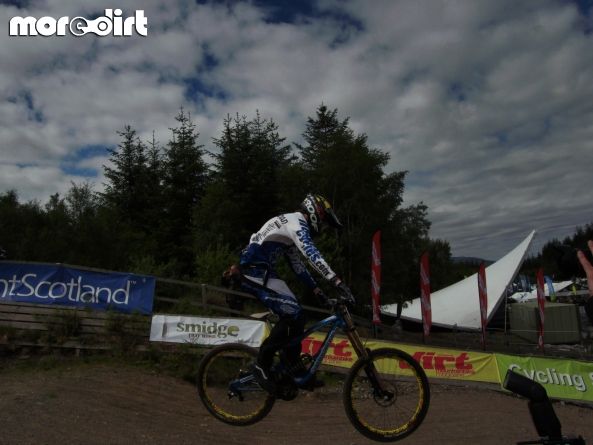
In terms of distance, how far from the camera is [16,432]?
8594 millimetres

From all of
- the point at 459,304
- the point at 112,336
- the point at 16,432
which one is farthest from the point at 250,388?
the point at 459,304

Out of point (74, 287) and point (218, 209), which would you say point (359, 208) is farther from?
point (74, 287)

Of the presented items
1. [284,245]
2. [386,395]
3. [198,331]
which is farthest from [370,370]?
[198,331]

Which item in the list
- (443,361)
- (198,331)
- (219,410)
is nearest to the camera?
(219,410)

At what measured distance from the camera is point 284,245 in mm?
5707

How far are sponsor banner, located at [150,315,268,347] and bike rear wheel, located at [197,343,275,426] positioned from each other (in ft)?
26.3

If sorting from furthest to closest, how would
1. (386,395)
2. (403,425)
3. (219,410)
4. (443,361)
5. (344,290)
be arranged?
1. (443,361)
2. (219,410)
3. (403,425)
4. (386,395)
5. (344,290)

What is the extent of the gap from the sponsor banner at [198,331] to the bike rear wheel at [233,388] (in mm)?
8004

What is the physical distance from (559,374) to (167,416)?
1210 centimetres

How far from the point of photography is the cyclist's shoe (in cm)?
563

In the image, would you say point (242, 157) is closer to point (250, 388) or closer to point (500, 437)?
point (500, 437)

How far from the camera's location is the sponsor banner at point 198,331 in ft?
47.3

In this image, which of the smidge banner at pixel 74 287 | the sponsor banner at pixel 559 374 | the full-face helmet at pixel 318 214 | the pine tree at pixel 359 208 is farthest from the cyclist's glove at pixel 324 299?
the pine tree at pixel 359 208

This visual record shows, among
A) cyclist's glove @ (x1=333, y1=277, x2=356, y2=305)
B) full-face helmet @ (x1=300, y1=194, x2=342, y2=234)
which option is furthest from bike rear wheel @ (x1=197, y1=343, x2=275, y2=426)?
full-face helmet @ (x1=300, y1=194, x2=342, y2=234)
